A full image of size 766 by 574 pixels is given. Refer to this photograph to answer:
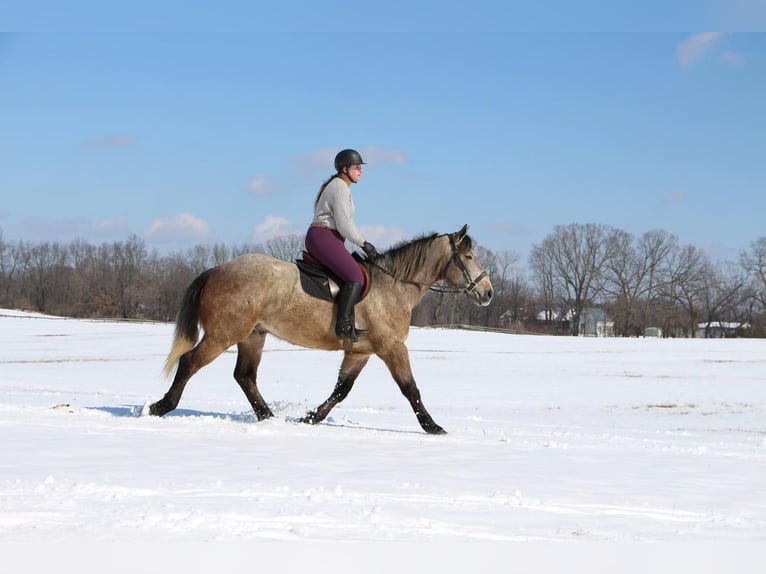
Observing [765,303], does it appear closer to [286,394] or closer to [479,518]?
[286,394]

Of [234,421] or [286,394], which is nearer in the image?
[234,421]

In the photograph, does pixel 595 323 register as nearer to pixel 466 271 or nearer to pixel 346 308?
pixel 466 271

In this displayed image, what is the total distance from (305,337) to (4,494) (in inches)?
180

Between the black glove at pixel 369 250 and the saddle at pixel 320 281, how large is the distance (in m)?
0.24

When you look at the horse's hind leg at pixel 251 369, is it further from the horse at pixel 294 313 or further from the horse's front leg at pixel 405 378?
the horse's front leg at pixel 405 378

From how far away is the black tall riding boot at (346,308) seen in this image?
874cm

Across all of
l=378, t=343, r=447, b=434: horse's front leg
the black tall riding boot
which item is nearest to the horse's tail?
the black tall riding boot

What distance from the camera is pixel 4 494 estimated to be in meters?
4.58

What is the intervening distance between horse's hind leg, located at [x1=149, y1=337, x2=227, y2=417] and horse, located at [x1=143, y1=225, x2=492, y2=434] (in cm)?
1

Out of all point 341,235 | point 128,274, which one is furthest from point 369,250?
point 128,274

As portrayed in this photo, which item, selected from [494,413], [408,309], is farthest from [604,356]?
[408,309]

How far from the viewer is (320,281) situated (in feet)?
29.2

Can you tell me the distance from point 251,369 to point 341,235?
2.07m

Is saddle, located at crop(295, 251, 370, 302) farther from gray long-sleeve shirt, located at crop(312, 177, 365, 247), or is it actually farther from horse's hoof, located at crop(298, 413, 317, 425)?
horse's hoof, located at crop(298, 413, 317, 425)
